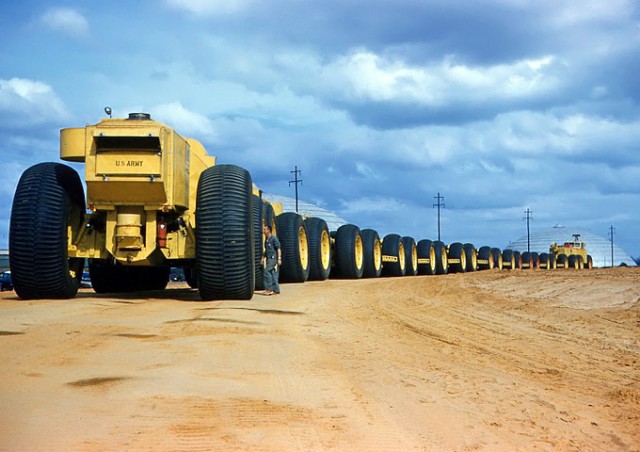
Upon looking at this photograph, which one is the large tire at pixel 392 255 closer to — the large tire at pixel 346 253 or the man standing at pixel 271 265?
the large tire at pixel 346 253

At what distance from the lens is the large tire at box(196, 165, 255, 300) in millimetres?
10484

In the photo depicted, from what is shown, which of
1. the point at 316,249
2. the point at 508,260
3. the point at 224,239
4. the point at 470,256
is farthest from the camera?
the point at 508,260

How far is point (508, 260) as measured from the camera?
45.9 metres

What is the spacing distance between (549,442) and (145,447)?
Answer: 87.3 inches

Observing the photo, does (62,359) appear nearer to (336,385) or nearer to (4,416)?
(4,416)

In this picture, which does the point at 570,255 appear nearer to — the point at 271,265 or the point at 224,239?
the point at 271,265

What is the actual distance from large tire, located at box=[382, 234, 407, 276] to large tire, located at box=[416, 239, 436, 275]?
9.51ft

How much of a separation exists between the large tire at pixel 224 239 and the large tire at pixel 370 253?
14.0 metres

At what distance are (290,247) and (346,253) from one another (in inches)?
213

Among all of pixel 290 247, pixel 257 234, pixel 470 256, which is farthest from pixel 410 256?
pixel 257 234

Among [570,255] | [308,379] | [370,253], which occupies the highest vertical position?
[570,255]

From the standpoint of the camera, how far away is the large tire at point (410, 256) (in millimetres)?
29109

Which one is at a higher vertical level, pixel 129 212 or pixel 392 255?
pixel 129 212

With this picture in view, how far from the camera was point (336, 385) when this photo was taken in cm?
503
